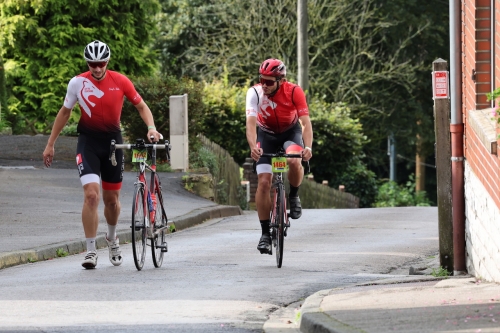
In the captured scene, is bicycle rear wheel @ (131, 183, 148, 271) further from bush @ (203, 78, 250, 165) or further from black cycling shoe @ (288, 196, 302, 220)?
bush @ (203, 78, 250, 165)

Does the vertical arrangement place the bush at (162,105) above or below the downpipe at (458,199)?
above

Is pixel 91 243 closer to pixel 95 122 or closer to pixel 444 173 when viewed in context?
pixel 95 122

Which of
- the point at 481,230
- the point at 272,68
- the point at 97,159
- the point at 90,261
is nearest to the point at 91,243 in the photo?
the point at 90,261

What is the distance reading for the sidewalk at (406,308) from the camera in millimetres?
7035

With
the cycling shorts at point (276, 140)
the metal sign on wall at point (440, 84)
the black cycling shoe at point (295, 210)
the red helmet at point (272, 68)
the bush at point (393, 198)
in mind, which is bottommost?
the bush at point (393, 198)

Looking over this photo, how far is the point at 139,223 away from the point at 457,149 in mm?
2913

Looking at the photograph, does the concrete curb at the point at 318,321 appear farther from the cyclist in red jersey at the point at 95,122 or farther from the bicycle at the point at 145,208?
the cyclist in red jersey at the point at 95,122

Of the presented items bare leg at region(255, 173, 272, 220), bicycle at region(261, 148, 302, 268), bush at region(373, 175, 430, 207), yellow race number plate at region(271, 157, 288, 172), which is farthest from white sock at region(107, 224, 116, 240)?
bush at region(373, 175, 430, 207)

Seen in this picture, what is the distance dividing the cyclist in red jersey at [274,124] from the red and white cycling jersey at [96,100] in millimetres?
1256

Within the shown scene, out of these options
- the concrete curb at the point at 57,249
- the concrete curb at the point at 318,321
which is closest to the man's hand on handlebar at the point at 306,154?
the concrete curb at the point at 318,321

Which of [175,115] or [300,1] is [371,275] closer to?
[175,115]

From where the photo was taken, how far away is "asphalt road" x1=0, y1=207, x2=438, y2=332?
8.05 meters

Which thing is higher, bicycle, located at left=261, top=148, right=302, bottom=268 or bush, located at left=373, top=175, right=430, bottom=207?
bicycle, located at left=261, top=148, right=302, bottom=268

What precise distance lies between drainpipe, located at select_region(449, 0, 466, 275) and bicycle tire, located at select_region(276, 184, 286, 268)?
170 centimetres
